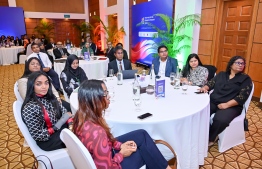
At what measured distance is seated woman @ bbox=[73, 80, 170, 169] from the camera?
1.17m

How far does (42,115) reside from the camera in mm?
1712

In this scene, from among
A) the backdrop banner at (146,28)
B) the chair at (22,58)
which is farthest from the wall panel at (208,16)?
the chair at (22,58)

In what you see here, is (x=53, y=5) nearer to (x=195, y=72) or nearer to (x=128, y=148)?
Answer: (x=195, y=72)

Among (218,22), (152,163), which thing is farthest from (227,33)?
(152,163)

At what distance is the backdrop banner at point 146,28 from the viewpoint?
21.7 ft

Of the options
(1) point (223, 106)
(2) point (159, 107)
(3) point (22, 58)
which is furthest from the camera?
(3) point (22, 58)

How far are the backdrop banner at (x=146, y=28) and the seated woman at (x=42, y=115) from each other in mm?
4848

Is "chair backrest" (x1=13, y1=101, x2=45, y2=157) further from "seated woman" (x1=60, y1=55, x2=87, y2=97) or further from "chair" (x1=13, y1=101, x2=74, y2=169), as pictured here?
"seated woman" (x1=60, y1=55, x2=87, y2=97)

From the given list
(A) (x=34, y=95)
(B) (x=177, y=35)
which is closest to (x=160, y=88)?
(A) (x=34, y=95)

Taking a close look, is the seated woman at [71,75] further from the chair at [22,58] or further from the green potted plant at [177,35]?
the chair at [22,58]

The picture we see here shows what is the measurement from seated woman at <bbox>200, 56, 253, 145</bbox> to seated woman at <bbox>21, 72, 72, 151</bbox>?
5.91ft

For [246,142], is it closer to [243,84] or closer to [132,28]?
[243,84]

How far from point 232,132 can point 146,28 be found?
595 centimetres

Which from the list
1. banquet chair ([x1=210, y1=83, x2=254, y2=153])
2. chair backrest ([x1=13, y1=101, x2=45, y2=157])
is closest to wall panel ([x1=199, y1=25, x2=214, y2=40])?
banquet chair ([x1=210, y1=83, x2=254, y2=153])
